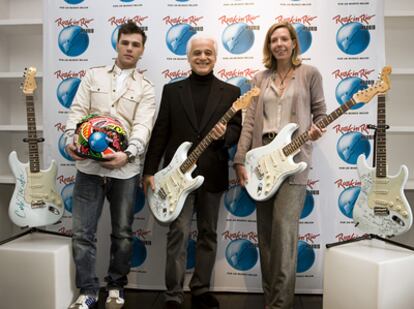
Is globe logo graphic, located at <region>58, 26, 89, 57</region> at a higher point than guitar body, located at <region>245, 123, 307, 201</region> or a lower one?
higher

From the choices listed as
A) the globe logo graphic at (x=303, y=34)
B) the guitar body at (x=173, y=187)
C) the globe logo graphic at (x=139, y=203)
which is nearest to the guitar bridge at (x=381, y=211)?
the guitar body at (x=173, y=187)

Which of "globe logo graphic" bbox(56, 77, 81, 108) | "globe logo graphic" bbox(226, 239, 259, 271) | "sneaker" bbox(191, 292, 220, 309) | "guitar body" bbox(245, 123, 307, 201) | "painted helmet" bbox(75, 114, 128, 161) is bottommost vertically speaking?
"sneaker" bbox(191, 292, 220, 309)

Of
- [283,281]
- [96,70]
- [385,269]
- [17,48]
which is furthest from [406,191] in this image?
[17,48]

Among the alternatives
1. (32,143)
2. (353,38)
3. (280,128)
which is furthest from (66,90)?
(353,38)

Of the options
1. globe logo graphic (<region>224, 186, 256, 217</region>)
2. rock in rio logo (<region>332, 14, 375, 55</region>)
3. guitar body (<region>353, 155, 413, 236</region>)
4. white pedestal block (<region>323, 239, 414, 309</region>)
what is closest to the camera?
white pedestal block (<region>323, 239, 414, 309</region>)

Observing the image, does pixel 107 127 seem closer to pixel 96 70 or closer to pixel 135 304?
pixel 96 70

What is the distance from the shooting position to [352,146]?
2.97 meters

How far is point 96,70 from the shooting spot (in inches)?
106

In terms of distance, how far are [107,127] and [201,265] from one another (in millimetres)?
1053

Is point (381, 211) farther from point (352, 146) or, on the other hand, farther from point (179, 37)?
point (179, 37)

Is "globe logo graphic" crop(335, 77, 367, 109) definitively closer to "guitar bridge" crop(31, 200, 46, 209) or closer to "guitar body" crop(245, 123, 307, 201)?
"guitar body" crop(245, 123, 307, 201)

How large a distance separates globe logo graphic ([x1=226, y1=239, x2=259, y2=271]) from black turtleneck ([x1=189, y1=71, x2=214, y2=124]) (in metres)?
1.05

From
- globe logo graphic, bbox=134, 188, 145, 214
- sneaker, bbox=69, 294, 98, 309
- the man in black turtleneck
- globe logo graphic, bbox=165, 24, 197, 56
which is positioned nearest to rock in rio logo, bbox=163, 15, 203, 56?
globe logo graphic, bbox=165, 24, 197, 56

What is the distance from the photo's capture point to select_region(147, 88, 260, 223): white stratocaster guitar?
8.03ft
